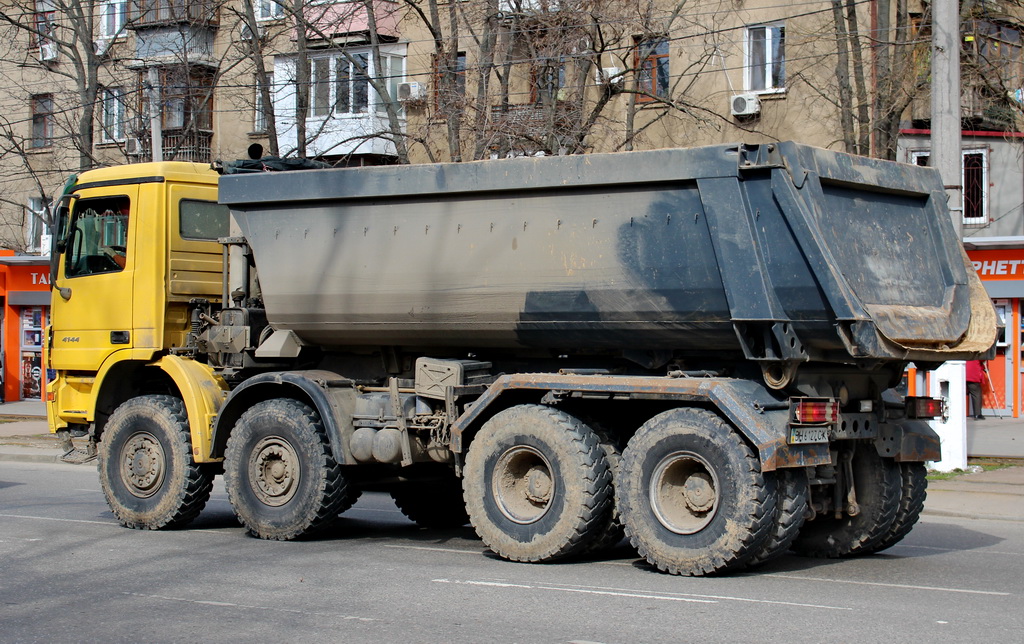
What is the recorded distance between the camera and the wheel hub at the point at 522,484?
890 centimetres

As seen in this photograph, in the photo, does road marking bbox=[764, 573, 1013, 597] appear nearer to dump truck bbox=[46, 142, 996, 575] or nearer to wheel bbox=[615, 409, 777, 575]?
dump truck bbox=[46, 142, 996, 575]

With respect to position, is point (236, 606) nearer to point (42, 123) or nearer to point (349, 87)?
point (349, 87)

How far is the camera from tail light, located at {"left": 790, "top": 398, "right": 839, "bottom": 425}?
809 cm

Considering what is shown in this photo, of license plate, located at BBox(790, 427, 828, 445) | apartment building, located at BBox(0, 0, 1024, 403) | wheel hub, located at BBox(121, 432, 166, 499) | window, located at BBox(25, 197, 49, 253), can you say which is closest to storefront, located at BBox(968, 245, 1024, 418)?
apartment building, located at BBox(0, 0, 1024, 403)

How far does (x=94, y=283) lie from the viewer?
11.7 m

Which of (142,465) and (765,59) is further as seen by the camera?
(765,59)

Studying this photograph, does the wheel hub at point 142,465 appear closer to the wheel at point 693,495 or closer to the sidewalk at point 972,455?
the wheel at point 693,495

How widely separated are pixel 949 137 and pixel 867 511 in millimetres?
6437

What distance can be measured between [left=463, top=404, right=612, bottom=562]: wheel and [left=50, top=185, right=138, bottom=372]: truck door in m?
4.10

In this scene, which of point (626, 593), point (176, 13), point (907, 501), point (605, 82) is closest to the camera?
point (626, 593)

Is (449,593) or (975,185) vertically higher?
(975,185)

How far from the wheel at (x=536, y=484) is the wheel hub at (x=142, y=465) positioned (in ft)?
11.0

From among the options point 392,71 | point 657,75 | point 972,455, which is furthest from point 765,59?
point 972,455

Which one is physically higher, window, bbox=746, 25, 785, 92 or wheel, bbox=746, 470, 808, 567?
window, bbox=746, 25, 785, 92
